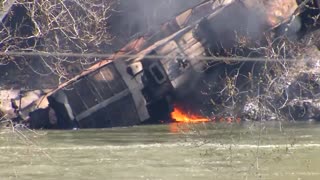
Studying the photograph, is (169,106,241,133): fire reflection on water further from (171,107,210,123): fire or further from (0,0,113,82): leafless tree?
(0,0,113,82): leafless tree

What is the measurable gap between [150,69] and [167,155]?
9539 mm

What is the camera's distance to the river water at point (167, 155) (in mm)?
20109

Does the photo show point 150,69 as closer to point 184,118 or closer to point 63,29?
point 63,29

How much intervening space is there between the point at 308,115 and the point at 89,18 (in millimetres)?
8702

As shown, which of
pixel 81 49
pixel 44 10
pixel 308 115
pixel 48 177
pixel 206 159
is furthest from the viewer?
pixel 308 115

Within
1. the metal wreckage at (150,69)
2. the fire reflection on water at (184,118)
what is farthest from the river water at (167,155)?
the fire reflection on water at (184,118)

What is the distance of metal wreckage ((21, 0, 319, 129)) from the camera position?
31.3 metres

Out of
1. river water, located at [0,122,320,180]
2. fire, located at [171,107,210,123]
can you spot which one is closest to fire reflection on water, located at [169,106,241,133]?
fire, located at [171,107,210,123]

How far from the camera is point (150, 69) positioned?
1266 inches

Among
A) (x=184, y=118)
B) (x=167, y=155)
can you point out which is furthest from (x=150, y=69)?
(x=167, y=155)

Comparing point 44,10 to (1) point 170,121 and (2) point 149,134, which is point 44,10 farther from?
(1) point 170,121

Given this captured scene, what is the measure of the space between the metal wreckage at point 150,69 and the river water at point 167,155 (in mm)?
2668


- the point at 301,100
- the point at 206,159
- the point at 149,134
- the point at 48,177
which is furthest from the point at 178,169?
the point at 301,100

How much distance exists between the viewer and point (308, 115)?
3284cm
